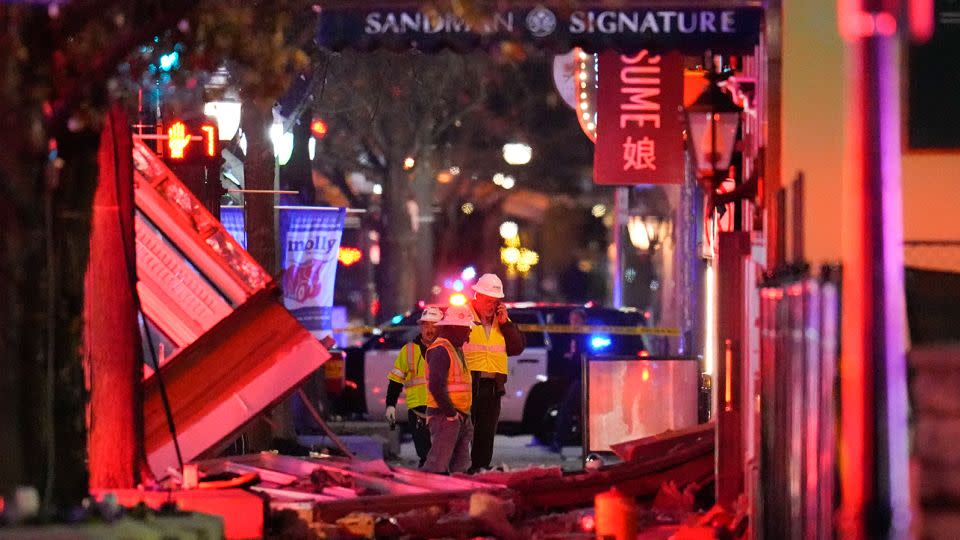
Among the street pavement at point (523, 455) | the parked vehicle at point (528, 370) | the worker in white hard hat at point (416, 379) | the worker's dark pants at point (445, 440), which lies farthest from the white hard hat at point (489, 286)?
the parked vehicle at point (528, 370)

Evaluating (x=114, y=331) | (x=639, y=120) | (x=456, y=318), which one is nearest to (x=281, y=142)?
(x=639, y=120)

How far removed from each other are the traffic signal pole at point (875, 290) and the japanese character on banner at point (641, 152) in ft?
32.8

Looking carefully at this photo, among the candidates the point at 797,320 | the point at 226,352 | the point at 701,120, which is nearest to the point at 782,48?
the point at 701,120

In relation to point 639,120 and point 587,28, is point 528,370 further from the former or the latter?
point 587,28

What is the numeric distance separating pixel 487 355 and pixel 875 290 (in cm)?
914

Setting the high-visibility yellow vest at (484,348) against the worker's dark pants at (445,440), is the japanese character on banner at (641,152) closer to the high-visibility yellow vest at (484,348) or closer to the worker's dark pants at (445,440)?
the high-visibility yellow vest at (484,348)

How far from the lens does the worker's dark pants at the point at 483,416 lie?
50.1 ft

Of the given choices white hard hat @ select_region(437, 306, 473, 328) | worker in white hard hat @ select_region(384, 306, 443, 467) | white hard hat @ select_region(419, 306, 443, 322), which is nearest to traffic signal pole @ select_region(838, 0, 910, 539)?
white hard hat @ select_region(437, 306, 473, 328)

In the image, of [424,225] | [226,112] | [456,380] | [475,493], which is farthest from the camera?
[424,225]

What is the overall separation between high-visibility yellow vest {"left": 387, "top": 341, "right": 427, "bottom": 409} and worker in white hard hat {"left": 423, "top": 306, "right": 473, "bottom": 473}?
0.49 m

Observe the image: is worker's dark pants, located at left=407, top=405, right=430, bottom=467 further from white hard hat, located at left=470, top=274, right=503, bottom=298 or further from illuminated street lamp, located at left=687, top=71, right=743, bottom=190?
illuminated street lamp, located at left=687, top=71, right=743, bottom=190

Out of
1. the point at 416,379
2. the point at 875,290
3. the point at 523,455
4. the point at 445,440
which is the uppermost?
the point at 875,290

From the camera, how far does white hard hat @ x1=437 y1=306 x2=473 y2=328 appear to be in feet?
47.5

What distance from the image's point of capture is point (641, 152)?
53.9 feet
